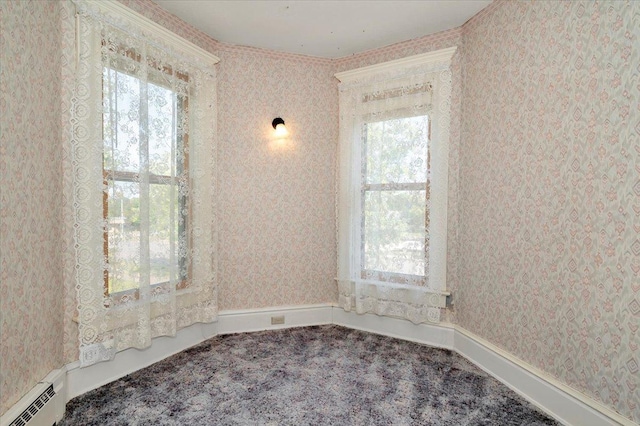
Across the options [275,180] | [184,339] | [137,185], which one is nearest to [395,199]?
[275,180]

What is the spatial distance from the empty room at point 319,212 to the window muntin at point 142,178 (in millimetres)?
15

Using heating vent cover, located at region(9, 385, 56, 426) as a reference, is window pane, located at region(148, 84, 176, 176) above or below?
above

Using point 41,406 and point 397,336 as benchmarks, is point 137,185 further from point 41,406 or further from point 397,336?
point 397,336

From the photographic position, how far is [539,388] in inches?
76.8

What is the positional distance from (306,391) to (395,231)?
1.53 meters

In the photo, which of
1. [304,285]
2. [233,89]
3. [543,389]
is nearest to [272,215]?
[304,285]

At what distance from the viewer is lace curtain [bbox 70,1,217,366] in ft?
6.50

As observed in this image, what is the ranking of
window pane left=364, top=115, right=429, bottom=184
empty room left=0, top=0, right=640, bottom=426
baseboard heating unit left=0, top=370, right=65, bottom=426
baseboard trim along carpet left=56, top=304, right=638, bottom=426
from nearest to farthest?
baseboard heating unit left=0, top=370, right=65, bottom=426, empty room left=0, top=0, right=640, bottom=426, baseboard trim along carpet left=56, top=304, right=638, bottom=426, window pane left=364, top=115, right=429, bottom=184

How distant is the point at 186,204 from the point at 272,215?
84cm

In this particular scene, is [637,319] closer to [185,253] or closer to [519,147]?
[519,147]

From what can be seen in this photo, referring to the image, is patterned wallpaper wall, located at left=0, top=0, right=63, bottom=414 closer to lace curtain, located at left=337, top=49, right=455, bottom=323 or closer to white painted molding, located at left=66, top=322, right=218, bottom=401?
white painted molding, located at left=66, top=322, right=218, bottom=401

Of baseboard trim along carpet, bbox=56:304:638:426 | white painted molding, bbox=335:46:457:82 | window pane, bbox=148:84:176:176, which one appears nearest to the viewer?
baseboard trim along carpet, bbox=56:304:638:426

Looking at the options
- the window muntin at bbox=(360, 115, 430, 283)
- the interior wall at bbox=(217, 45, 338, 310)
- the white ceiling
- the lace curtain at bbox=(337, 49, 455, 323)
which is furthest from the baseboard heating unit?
the white ceiling

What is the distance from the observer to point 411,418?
1.83 m
